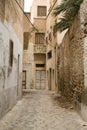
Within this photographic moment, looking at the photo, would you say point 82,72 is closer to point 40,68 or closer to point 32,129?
point 32,129

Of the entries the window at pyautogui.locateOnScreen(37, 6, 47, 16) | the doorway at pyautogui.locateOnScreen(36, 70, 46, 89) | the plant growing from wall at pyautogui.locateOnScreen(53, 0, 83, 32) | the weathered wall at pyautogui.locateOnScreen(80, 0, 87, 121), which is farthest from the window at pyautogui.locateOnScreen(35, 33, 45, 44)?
the weathered wall at pyautogui.locateOnScreen(80, 0, 87, 121)

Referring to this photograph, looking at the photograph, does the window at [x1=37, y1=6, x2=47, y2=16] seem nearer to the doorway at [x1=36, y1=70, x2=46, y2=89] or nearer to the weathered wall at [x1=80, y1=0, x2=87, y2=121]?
the doorway at [x1=36, y1=70, x2=46, y2=89]

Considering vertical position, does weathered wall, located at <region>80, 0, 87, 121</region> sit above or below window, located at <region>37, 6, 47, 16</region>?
below

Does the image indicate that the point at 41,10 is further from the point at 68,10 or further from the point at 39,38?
the point at 68,10

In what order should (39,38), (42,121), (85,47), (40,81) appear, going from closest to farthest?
A: 1. (42,121)
2. (85,47)
3. (40,81)
4. (39,38)

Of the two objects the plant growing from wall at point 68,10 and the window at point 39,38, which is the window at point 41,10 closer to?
the window at point 39,38

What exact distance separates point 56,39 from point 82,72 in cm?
1385

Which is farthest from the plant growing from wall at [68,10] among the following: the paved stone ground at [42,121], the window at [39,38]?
the window at [39,38]

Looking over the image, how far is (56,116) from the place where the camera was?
9.91m

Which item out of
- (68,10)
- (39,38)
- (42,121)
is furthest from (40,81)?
(42,121)

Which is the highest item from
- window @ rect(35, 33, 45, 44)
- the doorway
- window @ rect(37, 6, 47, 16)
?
window @ rect(37, 6, 47, 16)

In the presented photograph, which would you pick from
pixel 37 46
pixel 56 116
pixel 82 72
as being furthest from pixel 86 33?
pixel 37 46

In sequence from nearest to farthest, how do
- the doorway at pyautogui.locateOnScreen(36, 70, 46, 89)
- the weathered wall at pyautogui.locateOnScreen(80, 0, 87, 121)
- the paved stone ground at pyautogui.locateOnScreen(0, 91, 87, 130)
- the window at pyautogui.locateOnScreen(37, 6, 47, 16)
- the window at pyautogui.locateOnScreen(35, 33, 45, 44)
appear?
the paved stone ground at pyautogui.locateOnScreen(0, 91, 87, 130) < the weathered wall at pyautogui.locateOnScreen(80, 0, 87, 121) < the doorway at pyautogui.locateOnScreen(36, 70, 46, 89) < the window at pyautogui.locateOnScreen(35, 33, 45, 44) < the window at pyautogui.locateOnScreen(37, 6, 47, 16)

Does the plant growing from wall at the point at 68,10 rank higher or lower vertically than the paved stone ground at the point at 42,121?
higher
